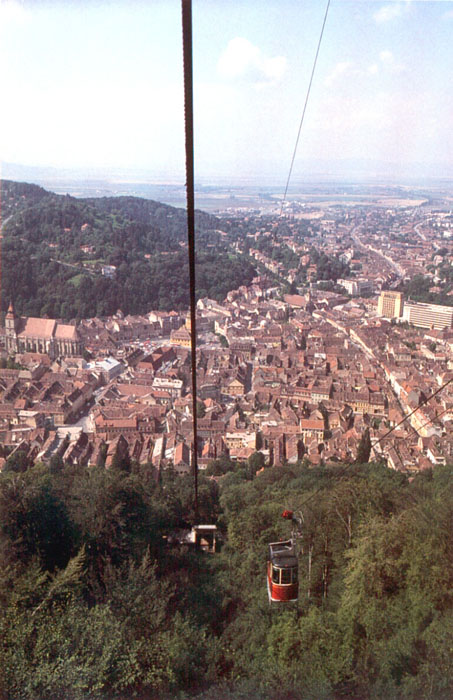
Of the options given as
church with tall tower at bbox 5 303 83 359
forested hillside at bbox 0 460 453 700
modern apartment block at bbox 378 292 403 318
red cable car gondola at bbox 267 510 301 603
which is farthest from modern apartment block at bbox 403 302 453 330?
red cable car gondola at bbox 267 510 301 603

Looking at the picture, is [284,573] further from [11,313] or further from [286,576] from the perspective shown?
[11,313]

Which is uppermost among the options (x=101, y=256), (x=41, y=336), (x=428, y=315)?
(x=101, y=256)

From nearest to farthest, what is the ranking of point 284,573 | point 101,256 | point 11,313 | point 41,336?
point 284,573 → point 11,313 → point 41,336 → point 101,256

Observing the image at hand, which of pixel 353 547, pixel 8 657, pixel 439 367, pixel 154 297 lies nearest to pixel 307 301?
pixel 154 297

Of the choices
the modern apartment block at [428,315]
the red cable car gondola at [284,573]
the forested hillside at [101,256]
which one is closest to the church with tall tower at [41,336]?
the forested hillside at [101,256]

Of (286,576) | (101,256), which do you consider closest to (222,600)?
(286,576)

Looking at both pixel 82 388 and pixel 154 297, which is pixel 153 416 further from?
pixel 154 297
